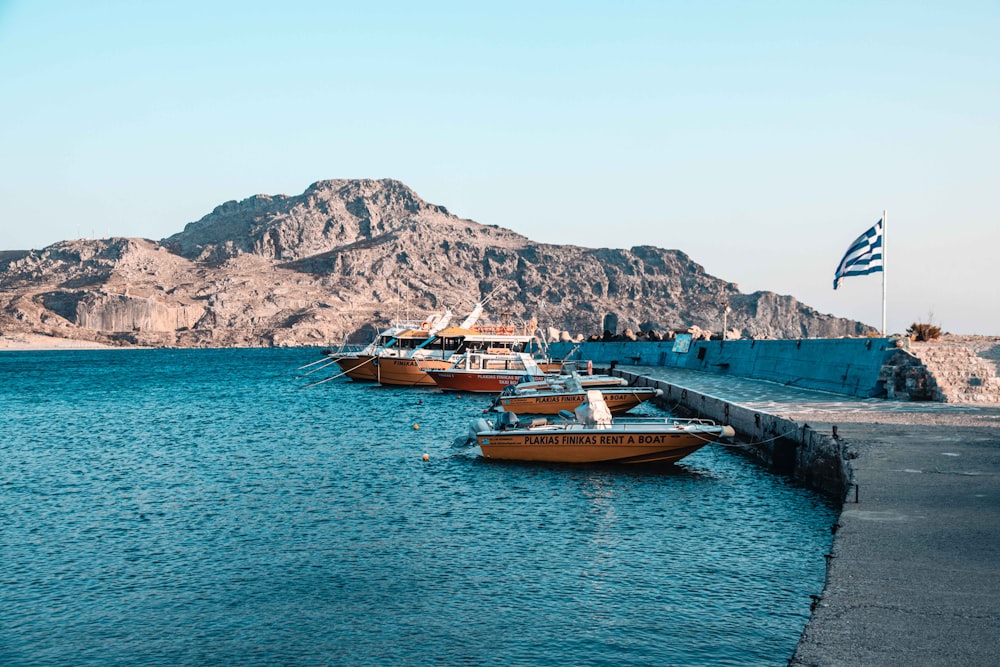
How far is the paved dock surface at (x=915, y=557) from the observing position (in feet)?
29.6

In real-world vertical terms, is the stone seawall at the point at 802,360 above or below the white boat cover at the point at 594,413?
above

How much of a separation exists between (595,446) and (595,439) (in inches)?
8.7

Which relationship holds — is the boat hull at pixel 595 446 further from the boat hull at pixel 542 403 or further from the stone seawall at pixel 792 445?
the boat hull at pixel 542 403

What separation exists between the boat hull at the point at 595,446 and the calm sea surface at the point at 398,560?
0.56m

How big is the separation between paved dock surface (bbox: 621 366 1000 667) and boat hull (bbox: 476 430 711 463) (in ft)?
16.2

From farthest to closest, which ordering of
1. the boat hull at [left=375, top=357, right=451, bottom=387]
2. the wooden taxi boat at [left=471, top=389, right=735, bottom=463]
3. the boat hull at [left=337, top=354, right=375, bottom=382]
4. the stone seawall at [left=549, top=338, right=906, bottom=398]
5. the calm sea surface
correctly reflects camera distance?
the boat hull at [left=337, top=354, right=375, bottom=382] → the boat hull at [left=375, top=357, right=451, bottom=387] → the stone seawall at [left=549, top=338, right=906, bottom=398] → the wooden taxi boat at [left=471, top=389, right=735, bottom=463] → the calm sea surface

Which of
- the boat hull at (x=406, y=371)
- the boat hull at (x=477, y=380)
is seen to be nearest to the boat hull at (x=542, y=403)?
the boat hull at (x=477, y=380)

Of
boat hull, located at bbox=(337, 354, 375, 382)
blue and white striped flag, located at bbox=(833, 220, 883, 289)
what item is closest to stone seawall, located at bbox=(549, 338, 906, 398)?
blue and white striped flag, located at bbox=(833, 220, 883, 289)

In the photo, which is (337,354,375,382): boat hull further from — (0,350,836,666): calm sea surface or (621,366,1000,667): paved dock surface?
(621,366,1000,667): paved dock surface

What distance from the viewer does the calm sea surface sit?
12.4 meters

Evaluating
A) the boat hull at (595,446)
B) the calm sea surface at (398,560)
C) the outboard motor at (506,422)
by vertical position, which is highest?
the outboard motor at (506,422)

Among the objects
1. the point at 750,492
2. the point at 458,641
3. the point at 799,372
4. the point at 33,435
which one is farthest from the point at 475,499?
the point at 33,435

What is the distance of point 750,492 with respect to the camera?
23094 mm

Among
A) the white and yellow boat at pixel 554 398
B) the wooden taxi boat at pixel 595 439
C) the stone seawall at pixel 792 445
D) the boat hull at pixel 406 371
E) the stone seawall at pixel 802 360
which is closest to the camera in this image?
the stone seawall at pixel 792 445
